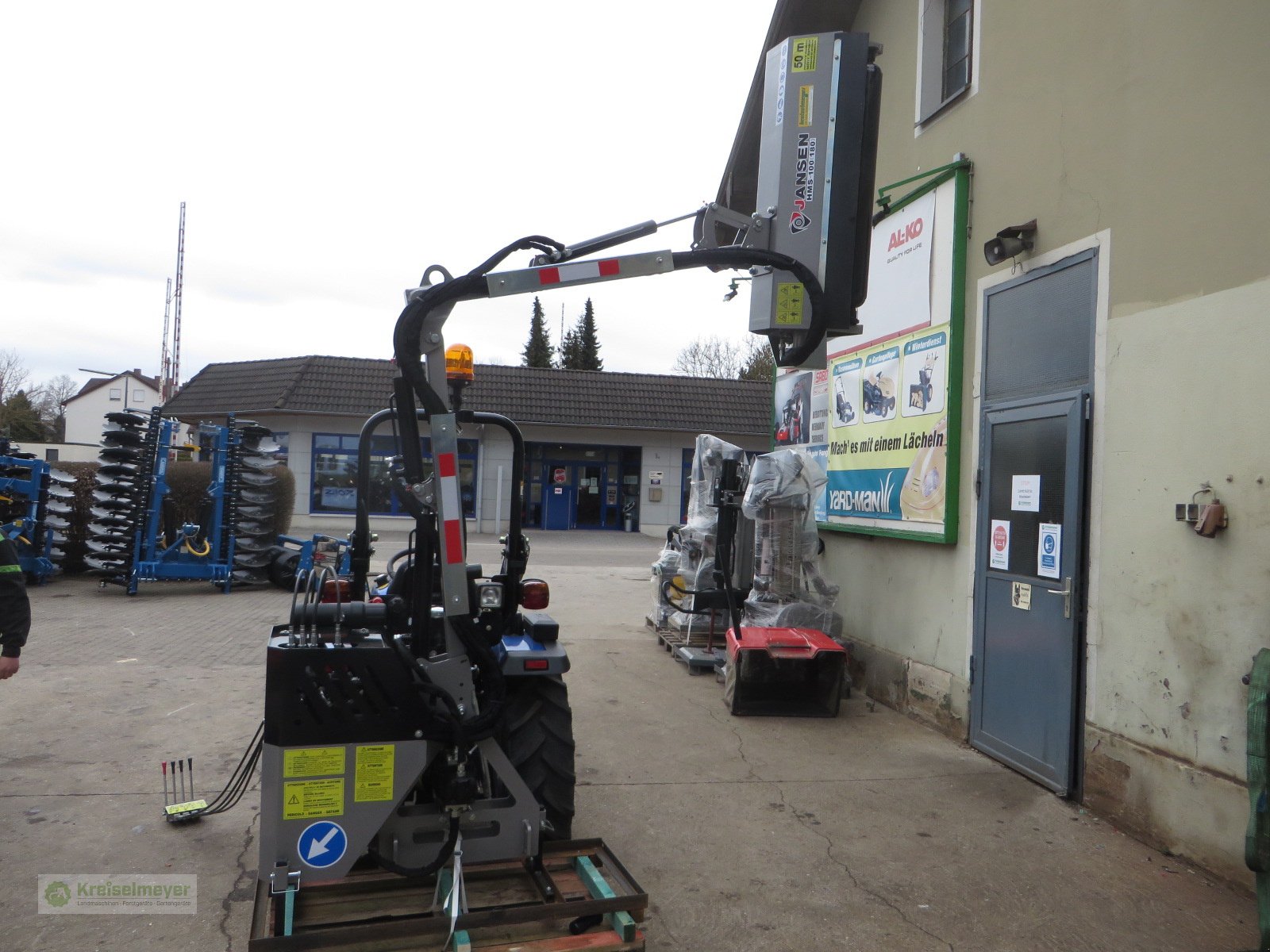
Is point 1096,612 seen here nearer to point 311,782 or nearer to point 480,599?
point 480,599

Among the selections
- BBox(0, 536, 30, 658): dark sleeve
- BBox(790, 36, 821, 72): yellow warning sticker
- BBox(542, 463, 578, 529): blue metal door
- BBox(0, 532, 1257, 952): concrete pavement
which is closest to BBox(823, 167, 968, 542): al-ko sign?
BBox(0, 532, 1257, 952): concrete pavement

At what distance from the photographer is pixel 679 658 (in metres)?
9.05

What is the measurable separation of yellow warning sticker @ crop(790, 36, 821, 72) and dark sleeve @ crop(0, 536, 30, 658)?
428 cm

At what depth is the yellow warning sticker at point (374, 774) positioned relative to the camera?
3365 millimetres

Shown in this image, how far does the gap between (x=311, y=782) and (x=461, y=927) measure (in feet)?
2.30

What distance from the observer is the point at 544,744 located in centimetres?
411

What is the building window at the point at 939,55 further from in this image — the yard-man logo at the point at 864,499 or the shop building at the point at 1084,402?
the yard-man logo at the point at 864,499

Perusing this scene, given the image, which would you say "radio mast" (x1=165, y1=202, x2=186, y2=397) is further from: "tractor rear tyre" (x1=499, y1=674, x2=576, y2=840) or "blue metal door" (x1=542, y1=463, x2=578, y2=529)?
"tractor rear tyre" (x1=499, y1=674, x2=576, y2=840)

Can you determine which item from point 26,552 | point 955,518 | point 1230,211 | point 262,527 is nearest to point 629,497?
point 262,527

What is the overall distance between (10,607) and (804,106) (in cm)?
434

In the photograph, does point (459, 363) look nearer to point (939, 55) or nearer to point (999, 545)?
point (999, 545)

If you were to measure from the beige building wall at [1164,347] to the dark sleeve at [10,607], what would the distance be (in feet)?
17.4

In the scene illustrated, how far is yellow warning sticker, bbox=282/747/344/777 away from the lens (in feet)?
10.8

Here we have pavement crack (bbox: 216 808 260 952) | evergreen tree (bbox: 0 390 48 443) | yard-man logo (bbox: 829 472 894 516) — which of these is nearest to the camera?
pavement crack (bbox: 216 808 260 952)
